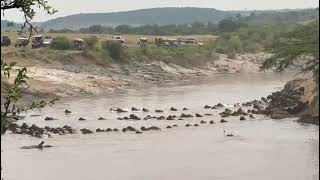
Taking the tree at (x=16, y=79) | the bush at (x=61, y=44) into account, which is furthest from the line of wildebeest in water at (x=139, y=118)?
the bush at (x=61, y=44)

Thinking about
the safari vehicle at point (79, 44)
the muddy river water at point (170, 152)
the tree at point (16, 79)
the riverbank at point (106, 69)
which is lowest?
the riverbank at point (106, 69)

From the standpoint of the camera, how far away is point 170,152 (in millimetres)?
25812

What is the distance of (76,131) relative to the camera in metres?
32.5

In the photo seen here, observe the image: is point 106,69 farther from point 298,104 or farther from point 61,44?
point 298,104

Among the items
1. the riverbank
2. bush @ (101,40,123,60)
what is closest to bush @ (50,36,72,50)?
the riverbank

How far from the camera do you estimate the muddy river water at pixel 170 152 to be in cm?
2125

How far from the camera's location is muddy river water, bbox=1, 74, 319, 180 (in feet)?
69.7

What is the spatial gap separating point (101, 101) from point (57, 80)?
791cm

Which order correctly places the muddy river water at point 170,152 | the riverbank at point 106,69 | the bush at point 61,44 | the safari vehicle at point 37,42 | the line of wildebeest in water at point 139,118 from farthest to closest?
the bush at point 61,44 < the safari vehicle at point 37,42 < the riverbank at point 106,69 < the line of wildebeest in water at point 139,118 < the muddy river water at point 170,152

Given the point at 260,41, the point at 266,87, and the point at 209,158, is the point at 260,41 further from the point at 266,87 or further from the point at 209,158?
the point at 209,158

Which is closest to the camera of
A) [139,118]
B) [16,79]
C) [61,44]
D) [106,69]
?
[16,79]

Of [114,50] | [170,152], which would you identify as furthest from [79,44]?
[170,152]

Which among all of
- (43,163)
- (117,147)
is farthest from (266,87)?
(43,163)

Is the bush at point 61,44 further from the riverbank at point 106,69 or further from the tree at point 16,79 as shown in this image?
the tree at point 16,79
